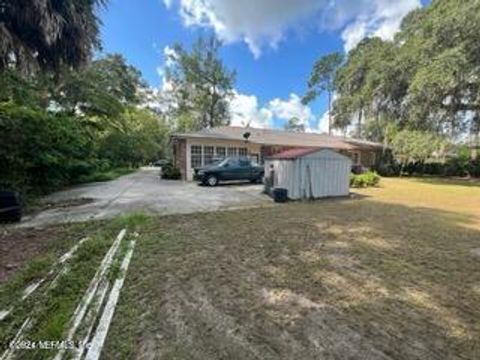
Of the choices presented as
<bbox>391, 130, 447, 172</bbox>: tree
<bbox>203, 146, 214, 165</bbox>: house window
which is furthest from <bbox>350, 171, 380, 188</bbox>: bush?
<bbox>203, 146, 214, 165</bbox>: house window

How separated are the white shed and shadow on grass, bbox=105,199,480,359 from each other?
190 inches

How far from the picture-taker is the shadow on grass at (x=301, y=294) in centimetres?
266

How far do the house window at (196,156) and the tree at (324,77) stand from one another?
22.0 m

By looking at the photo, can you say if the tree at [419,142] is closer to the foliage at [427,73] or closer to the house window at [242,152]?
the foliage at [427,73]

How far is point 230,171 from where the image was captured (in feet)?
54.1

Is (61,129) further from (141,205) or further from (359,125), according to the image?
(359,125)

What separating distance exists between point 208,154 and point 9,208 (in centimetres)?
1278

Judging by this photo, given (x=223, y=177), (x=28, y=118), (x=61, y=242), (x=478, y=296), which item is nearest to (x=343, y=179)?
(x=223, y=177)

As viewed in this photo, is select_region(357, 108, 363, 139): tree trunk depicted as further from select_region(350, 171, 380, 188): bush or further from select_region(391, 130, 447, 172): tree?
select_region(350, 171, 380, 188): bush

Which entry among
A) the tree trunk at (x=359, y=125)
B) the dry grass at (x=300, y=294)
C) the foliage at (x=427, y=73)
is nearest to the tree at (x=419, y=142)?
the foliage at (x=427, y=73)

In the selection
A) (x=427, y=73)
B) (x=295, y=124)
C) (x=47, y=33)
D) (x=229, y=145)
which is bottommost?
(x=229, y=145)

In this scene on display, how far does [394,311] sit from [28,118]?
12.6 m

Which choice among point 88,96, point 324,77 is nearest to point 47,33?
point 88,96

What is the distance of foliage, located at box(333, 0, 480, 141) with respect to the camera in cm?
1698
